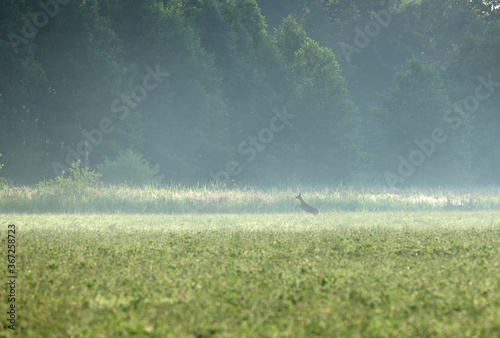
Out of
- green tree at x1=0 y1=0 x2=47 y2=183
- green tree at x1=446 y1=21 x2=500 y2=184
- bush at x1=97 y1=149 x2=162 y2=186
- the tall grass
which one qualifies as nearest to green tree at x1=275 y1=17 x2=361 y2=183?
green tree at x1=446 y1=21 x2=500 y2=184

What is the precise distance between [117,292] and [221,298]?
1.50 meters

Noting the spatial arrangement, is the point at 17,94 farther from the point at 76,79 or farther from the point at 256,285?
the point at 256,285

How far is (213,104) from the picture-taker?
41.8 meters

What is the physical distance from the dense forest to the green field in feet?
68.2

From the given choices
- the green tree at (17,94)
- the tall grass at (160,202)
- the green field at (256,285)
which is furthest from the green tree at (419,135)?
the green field at (256,285)

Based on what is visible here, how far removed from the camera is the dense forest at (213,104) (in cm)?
3591

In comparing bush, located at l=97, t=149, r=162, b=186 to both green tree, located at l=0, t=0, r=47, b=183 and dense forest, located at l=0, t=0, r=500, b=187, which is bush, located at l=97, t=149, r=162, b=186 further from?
green tree, located at l=0, t=0, r=47, b=183

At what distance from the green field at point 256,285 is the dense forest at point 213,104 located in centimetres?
2078

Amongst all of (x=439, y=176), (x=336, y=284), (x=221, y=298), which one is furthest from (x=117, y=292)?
(x=439, y=176)

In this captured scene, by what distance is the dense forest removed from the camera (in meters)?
35.9

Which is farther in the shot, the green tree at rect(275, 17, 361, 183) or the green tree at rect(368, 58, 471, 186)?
the green tree at rect(368, 58, 471, 186)

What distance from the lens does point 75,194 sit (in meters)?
27.1

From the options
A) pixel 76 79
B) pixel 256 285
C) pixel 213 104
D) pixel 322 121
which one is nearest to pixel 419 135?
pixel 322 121

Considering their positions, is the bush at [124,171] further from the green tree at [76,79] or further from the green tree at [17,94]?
the green tree at [17,94]
